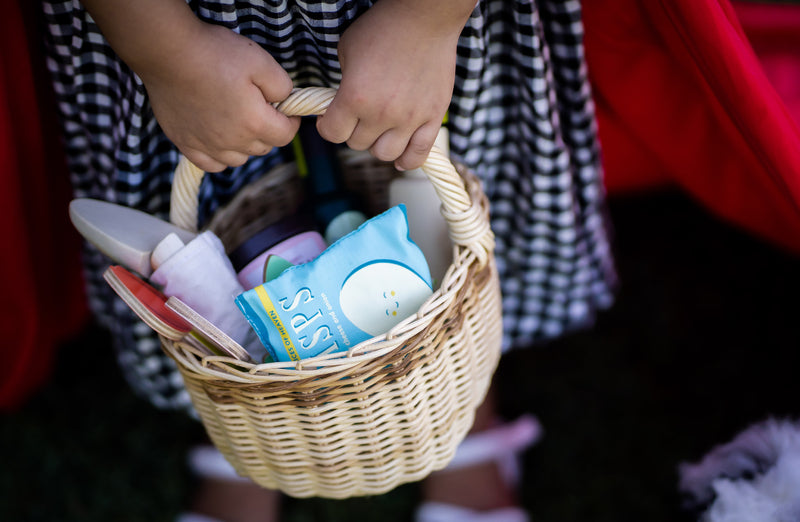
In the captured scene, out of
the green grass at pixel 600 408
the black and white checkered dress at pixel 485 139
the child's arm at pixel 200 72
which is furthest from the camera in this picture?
the green grass at pixel 600 408

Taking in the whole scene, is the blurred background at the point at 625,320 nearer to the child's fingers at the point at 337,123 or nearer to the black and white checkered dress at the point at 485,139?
the black and white checkered dress at the point at 485,139

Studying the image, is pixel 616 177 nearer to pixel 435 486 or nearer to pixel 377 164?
pixel 377 164

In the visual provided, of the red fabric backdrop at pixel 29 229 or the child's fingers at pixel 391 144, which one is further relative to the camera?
the red fabric backdrop at pixel 29 229

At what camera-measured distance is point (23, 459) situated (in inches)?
37.3

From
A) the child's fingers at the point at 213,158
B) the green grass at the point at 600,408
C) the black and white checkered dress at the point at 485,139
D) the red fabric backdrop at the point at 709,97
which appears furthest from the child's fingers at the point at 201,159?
the green grass at the point at 600,408

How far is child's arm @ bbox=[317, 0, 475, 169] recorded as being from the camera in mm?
482

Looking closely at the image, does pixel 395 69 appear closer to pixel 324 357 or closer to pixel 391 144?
pixel 391 144

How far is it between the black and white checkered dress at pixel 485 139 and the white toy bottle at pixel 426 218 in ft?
0.29

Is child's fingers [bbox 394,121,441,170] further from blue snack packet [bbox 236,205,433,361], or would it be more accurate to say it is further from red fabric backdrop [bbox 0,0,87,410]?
red fabric backdrop [bbox 0,0,87,410]

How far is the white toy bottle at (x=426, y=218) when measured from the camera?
25.5 inches

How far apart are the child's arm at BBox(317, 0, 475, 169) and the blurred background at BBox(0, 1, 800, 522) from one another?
0.23 metres

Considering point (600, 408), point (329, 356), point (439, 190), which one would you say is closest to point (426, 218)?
point (439, 190)

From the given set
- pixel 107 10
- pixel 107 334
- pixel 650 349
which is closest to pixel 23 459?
pixel 107 334

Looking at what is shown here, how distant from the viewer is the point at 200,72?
0.48 meters
